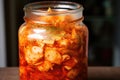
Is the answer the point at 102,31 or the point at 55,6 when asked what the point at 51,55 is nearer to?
the point at 55,6

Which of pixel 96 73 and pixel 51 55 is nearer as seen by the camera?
pixel 51 55

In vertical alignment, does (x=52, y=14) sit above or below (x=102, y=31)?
above

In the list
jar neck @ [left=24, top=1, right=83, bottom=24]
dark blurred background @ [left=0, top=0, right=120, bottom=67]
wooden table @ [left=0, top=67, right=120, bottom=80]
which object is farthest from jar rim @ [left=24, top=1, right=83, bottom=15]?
dark blurred background @ [left=0, top=0, right=120, bottom=67]

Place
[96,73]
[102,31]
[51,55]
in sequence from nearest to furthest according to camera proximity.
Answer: [51,55], [96,73], [102,31]

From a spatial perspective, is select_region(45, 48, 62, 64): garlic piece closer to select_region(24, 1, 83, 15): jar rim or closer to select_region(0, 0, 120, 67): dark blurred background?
select_region(24, 1, 83, 15): jar rim

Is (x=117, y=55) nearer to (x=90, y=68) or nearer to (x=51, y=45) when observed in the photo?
(x=90, y=68)

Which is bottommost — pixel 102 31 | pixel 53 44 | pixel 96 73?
pixel 102 31

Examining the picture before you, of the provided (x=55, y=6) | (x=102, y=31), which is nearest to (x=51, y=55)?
(x=55, y=6)
